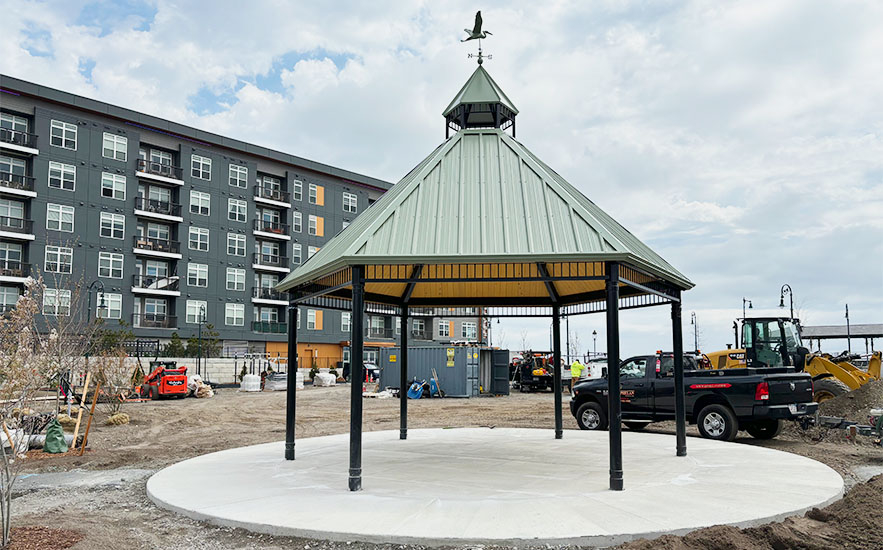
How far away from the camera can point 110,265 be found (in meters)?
58.4

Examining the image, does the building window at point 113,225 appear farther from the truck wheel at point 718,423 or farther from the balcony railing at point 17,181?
the truck wheel at point 718,423

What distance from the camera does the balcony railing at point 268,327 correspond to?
68.5m

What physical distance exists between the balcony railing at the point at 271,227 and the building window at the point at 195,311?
9597 mm

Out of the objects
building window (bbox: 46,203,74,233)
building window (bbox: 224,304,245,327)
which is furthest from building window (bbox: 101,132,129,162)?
building window (bbox: 224,304,245,327)

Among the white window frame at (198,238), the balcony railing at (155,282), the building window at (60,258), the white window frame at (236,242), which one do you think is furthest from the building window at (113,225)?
the white window frame at (236,242)

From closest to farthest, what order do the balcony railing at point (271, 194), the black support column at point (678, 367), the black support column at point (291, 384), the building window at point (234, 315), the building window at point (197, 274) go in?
the black support column at point (678, 367)
the black support column at point (291, 384)
the building window at point (197, 274)
the building window at point (234, 315)
the balcony railing at point (271, 194)

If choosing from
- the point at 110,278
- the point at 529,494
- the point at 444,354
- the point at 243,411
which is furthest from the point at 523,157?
the point at 110,278

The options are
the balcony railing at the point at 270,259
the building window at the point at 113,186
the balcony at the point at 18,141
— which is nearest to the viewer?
the balcony at the point at 18,141

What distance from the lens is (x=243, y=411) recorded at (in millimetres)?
32750

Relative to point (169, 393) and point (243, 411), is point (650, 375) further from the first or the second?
point (169, 393)

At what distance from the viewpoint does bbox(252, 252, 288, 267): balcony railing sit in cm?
6881

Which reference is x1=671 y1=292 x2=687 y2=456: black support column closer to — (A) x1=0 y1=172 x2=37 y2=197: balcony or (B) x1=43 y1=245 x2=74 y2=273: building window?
(B) x1=43 y1=245 x2=74 y2=273: building window

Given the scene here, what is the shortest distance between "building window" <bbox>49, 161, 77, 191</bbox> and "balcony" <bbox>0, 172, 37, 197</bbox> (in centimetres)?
149

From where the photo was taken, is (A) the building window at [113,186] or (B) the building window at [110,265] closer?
(B) the building window at [110,265]
